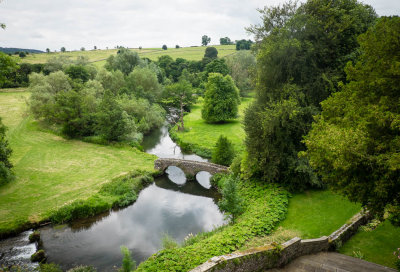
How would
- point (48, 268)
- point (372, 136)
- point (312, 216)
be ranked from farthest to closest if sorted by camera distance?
A: point (312, 216)
point (48, 268)
point (372, 136)

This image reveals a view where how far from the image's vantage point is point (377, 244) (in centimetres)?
1392

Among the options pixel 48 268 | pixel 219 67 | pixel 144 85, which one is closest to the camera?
pixel 48 268

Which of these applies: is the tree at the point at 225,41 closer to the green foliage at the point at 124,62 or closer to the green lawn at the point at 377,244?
the green foliage at the point at 124,62

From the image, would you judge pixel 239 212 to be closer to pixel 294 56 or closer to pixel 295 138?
pixel 295 138

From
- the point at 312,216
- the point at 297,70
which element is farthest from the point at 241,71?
the point at 312,216

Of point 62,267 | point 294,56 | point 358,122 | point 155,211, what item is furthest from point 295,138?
point 62,267

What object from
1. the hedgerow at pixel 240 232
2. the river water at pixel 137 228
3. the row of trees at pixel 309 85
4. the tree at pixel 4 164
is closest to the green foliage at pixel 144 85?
the river water at pixel 137 228

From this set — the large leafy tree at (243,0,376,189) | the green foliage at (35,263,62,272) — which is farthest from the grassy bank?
the green foliage at (35,263,62,272)

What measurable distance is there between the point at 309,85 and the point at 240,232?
13.6 meters

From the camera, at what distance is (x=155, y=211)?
1092 inches

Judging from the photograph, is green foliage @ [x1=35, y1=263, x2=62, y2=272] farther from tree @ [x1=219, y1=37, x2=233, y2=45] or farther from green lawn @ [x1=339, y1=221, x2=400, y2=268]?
tree @ [x1=219, y1=37, x2=233, y2=45]

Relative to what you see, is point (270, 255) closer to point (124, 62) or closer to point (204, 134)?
point (204, 134)

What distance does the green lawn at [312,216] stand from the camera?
16.3m

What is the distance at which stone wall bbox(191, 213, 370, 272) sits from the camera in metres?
12.2
